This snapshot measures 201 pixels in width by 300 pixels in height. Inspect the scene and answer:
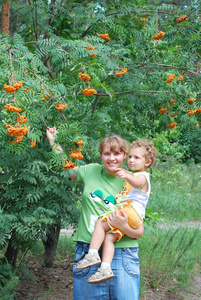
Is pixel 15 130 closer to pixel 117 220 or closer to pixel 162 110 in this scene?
pixel 117 220

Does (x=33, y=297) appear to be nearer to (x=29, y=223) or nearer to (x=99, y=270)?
(x=29, y=223)

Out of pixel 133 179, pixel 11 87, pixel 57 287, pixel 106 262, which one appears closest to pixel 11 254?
pixel 57 287

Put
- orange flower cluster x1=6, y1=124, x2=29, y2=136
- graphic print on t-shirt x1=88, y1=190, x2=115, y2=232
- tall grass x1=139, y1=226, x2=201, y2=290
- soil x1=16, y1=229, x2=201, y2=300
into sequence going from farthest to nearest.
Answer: tall grass x1=139, y1=226, x2=201, y2=290 → soil x1=16, y1=229, x2=201, y2=300 → graphic print on t-shirt x1=88, y1=190, x2=115, y2=232 → orange flower cluster x1=6, y1=124, x2=29, y2=136

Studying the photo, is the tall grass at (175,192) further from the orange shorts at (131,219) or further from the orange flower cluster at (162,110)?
the orange shorts at (131,219)

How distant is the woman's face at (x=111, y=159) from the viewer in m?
2.66

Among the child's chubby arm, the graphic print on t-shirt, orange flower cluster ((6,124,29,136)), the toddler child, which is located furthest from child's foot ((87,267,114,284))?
orange flower cluster ((6,124,29,136))

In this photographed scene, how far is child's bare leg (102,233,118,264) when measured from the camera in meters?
2.37

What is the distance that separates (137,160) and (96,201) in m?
0.41

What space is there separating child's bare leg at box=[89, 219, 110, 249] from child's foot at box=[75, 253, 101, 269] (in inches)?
2.6

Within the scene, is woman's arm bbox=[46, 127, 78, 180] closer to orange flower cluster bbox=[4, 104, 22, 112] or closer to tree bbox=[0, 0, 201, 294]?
tree bbox=[0, 0, 201, 294]

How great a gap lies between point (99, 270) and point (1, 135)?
1.04 meters

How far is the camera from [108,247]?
2412mm

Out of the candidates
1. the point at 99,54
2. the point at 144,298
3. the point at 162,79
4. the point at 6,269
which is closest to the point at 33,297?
the point at 6,269

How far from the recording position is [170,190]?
9914 millimetres
